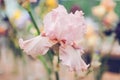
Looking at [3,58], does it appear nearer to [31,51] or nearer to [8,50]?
[8,50]

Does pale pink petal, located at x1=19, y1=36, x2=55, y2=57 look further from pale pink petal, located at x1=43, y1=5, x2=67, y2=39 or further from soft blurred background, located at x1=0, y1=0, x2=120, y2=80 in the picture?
soft blurred background, located at x1=0, y1=0, x2=120, y2=80

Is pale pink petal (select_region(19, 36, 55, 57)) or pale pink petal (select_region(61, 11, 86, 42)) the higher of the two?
pale pink petal (select_region(61, 11, 86, 42))

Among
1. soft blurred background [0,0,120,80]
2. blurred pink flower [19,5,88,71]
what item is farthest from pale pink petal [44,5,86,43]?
soft blurred background [0,0,120,80]

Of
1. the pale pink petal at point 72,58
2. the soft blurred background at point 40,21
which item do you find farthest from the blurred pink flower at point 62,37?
the soft blurred background at point 40,21

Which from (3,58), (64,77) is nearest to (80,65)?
(64,77)

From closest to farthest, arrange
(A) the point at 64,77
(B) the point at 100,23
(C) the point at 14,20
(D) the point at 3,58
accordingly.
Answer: (A) the point at 64,77, (C) the point at 14,20, (B) the point at 100,23, (D) the point at 3,58

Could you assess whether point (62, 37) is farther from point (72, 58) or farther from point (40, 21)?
point (40, 21)
